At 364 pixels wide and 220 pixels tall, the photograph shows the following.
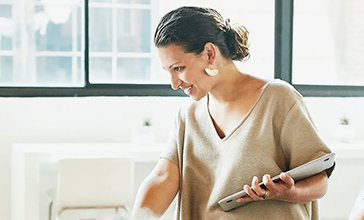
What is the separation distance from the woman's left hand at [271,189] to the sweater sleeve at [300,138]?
0.10 metres

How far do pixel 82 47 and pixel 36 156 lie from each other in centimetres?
79

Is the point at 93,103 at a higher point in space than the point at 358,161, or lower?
higher

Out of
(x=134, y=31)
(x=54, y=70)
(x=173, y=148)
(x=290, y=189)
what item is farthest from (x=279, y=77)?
(x=290, y=189)

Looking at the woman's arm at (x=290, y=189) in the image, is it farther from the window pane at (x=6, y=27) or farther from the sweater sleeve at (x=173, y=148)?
the window pane at (x=6, y=27)

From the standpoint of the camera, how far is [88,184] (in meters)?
2.86

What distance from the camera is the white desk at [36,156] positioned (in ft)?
9.43

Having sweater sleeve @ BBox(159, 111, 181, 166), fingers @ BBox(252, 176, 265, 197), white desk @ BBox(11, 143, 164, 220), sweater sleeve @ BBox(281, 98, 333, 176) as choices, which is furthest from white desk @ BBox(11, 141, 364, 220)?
fingers @ BBox(252, 176, 265, 197)

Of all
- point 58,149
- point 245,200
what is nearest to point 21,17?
point 58,149

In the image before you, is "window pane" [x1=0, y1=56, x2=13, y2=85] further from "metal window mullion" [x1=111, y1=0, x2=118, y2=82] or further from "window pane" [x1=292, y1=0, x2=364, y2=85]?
"window pane" [x1=292, y1=0, x2=364, y2=85]

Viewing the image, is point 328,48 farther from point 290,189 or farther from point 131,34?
point 290,189

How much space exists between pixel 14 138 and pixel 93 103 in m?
0.46

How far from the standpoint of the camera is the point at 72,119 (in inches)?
133

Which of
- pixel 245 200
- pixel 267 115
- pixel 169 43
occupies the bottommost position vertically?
pixel 245 200

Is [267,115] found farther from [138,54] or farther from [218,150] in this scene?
A: [138,54]
